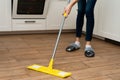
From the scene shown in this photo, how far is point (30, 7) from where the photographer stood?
2.57 meters

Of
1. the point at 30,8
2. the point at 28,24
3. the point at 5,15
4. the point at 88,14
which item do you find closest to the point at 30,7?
the point at 30,8

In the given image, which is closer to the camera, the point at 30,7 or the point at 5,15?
the point at 5,15

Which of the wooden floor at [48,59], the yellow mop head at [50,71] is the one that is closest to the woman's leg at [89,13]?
the wooden floor at [48,59]

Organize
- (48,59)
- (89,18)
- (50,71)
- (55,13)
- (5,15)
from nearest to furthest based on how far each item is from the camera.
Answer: (50,71), (48,59), (89,18), (5,15), (55,13)

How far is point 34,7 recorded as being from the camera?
259 cm

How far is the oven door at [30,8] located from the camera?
2.48 meters

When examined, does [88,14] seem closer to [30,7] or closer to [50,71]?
[50,71]

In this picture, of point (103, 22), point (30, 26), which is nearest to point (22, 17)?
point (30, 26)

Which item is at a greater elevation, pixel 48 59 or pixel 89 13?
pixel 89 13

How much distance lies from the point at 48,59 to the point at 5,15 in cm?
100

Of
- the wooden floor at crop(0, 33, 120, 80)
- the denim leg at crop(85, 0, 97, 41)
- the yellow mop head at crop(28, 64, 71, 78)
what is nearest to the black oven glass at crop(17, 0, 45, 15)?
the wooden floor at crop(0, 33, 120, 80)

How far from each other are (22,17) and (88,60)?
45.2 inches

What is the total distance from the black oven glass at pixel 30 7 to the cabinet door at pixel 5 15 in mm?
123

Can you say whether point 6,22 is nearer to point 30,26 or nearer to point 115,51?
point 30,26
